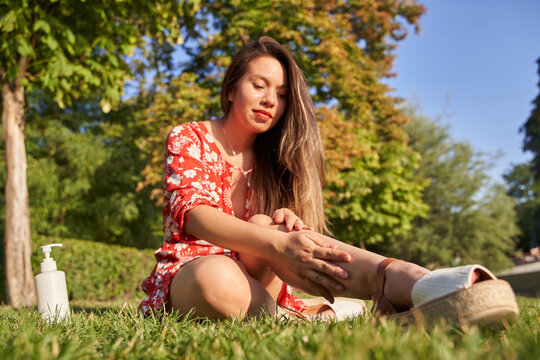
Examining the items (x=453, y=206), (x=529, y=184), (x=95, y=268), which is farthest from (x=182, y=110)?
(x=529, y=184)

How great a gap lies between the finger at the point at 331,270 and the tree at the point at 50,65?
4248 mm

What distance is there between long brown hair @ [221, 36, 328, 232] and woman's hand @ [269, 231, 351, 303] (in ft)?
2.72

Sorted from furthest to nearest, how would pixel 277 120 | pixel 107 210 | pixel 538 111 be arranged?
pixel 538 111, pixel 107 210, pixel 277 120

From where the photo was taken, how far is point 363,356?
884mm

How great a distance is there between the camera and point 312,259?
175cm

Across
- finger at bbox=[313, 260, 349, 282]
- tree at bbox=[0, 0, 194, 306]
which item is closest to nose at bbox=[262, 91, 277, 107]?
finger at bbox=[313, 260, 349, 282]

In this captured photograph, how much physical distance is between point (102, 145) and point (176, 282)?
12.7 metres

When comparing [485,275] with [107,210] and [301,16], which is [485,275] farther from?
[107,210]

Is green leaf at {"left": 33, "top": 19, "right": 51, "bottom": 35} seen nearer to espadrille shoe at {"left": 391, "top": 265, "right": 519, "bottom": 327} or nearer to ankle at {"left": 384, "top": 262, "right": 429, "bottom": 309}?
ankle at {"left": 384, "top": 262, "right": 429, "bottom": 309}

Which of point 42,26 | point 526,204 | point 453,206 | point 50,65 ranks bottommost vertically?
point 526,204

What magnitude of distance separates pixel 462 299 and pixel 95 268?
6.69m

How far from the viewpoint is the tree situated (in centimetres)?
494

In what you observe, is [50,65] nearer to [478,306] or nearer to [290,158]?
[290,158]

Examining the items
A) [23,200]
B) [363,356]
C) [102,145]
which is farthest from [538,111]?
[363,356]
